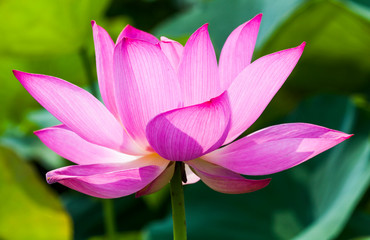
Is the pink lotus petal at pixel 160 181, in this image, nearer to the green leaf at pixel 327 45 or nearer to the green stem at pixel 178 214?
the green stem at pixel 178 214

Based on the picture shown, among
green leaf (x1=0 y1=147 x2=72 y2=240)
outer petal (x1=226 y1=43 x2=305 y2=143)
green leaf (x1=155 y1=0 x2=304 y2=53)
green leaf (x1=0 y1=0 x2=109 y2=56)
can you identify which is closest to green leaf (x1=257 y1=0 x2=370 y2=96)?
green leaf (x1=155 y1=0 x2=304 y2=53)

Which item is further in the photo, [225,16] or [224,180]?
[225,16]

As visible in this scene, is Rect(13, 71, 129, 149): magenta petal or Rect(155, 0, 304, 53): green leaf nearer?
Rect(13, 71, 129, 149): magenta petal

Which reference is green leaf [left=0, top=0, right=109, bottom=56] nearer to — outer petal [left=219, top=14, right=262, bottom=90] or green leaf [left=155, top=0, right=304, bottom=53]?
green leaf [left=155, top=0, right=304, bottom=53]

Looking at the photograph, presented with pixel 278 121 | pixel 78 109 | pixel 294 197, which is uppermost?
pixel 78 109

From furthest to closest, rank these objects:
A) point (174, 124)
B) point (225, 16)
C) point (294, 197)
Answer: point (225, 16)
point (294, 197)
point (174, 124)

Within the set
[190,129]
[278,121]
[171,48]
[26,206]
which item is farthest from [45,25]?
[190,129]

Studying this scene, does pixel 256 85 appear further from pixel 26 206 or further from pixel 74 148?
pixel 26 206
